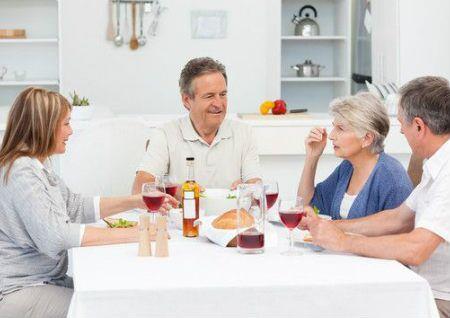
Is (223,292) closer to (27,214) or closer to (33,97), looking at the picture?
(27,214)

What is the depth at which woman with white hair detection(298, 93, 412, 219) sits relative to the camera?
103 inches

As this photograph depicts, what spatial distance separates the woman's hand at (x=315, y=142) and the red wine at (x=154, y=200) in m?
0.82

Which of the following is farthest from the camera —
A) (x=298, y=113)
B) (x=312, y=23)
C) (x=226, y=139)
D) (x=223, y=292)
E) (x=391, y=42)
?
(x=312, y=23)

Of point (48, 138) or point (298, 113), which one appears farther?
point (298, 113)

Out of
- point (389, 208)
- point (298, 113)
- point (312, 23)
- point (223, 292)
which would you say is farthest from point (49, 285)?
point (312, 23)

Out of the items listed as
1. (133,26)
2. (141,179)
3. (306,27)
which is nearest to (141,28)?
(133,26)

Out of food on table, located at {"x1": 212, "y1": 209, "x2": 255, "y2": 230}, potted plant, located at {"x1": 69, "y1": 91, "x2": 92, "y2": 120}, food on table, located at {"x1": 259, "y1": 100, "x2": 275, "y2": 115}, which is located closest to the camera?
food on table, located at {"x1": 212, "y1": 209, "x2": 255, "y2": 230}

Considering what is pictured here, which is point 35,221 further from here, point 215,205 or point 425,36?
point 425,36

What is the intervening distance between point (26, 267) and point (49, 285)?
0.08m

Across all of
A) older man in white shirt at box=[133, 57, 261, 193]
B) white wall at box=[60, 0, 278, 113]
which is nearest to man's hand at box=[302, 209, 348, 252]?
older man in white shirt at box=[133, 57, 261, 193]

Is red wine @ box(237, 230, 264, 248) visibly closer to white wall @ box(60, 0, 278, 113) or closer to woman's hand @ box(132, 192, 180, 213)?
woman's hand @ box(132, 192, 180, 213)

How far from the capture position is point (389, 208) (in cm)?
259

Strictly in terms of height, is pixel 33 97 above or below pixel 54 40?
below

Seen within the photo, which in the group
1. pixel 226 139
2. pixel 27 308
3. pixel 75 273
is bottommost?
pixel 27 308
